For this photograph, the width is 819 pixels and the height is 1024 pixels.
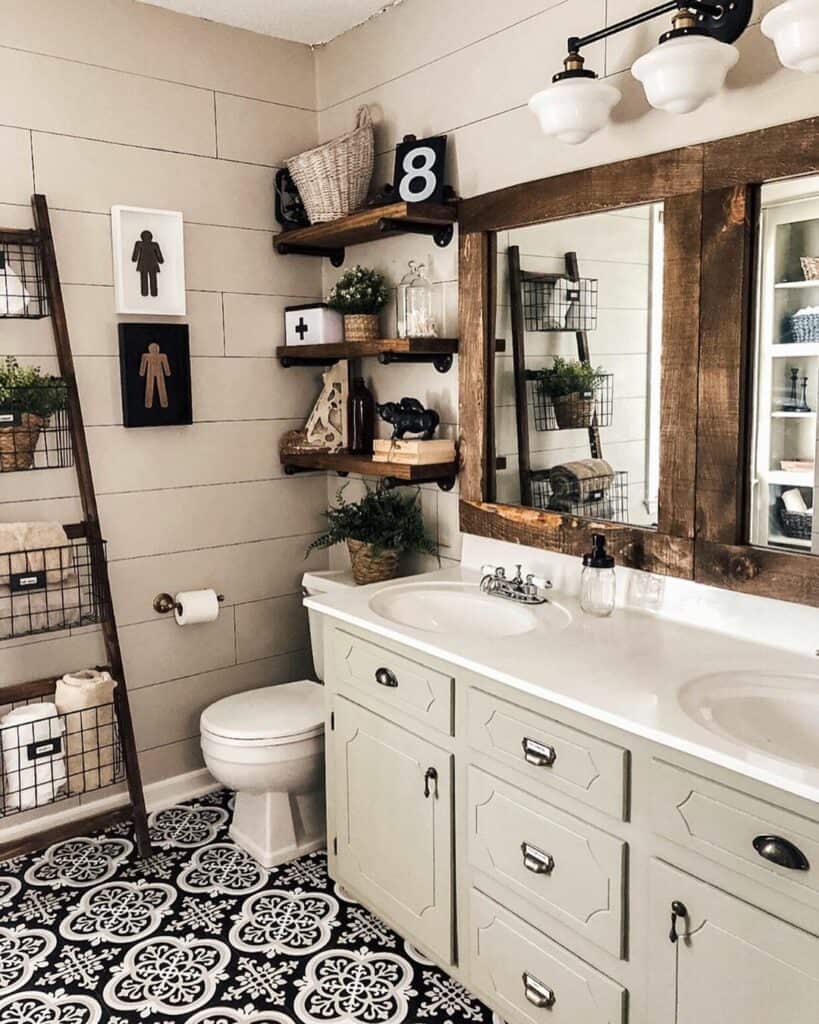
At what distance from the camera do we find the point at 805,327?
6.26ft

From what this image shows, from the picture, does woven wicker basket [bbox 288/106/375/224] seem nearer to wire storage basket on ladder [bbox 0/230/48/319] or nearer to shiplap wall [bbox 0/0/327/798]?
shiplap wall [bbox 0/0/327/798]

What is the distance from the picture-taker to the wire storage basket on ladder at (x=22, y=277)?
260 cm

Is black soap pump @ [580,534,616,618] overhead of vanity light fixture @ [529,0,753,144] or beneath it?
beneath

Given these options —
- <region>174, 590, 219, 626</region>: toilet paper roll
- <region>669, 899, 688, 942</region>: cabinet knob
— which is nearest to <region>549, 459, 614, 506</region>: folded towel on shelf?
<region>669, 899, 688, 942</region>: cabinet knob

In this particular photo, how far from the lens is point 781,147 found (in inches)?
74.2

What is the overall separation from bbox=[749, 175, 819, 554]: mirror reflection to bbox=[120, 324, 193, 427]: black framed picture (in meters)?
1.75

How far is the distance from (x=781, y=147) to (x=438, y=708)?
137 centimetres

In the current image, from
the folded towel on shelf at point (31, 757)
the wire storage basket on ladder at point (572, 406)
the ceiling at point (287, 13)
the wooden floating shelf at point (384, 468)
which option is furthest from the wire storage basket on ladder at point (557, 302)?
the folded towel on shelf at point (31, 757)

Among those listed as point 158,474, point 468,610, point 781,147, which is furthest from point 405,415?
point 781,147

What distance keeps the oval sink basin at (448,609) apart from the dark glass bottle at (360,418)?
66 centimetres

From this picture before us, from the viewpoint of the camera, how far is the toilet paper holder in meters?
3.03

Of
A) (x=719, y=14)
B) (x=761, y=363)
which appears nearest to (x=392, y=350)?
(x=761, y=363)

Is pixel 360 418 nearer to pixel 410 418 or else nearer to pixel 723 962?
pixel 410 418

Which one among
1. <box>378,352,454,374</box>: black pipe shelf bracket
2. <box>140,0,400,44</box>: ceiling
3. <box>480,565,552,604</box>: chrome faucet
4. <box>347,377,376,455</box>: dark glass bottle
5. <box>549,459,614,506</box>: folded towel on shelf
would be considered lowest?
<box>480,565,552,604</box>: chrome faucet
